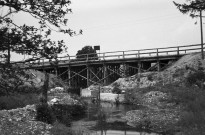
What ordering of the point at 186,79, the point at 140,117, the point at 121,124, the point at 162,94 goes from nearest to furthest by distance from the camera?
the point at 121,124, the point at 140,117, the point at 162,94, the point at 186,79

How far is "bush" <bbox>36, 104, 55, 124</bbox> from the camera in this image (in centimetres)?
1516

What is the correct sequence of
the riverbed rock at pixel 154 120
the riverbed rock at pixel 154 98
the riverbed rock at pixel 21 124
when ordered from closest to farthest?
the riverbed rock at pixel 21 124
the riverbed rock at pixel 154 120
the riverbed rock at pixel 154 98

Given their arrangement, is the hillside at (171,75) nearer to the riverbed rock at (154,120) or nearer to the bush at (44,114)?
the riverbed rock at (154,120)

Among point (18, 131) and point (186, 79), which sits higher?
point (186, 79)

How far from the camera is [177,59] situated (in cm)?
3797

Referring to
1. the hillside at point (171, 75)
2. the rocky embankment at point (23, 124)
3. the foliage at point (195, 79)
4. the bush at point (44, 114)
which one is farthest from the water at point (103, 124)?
the hillside at point (171, 75)

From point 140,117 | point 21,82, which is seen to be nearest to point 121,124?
point 140,117

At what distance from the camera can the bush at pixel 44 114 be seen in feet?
49.7

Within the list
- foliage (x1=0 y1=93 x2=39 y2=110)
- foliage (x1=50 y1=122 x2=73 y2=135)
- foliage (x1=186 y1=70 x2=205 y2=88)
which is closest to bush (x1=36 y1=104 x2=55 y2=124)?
foliage (x1=50 y1=122 x2=73 y2=135)

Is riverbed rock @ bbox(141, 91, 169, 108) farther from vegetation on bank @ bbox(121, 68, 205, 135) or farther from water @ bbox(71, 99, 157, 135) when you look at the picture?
water @ bbox(71, 99, 157, 135)

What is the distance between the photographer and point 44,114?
15.4m

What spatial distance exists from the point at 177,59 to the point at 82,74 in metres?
14.7

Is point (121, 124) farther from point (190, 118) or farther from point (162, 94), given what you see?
point (162, 94)

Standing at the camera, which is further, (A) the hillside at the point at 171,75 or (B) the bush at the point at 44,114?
(A) the hillside at the point at 171,75
